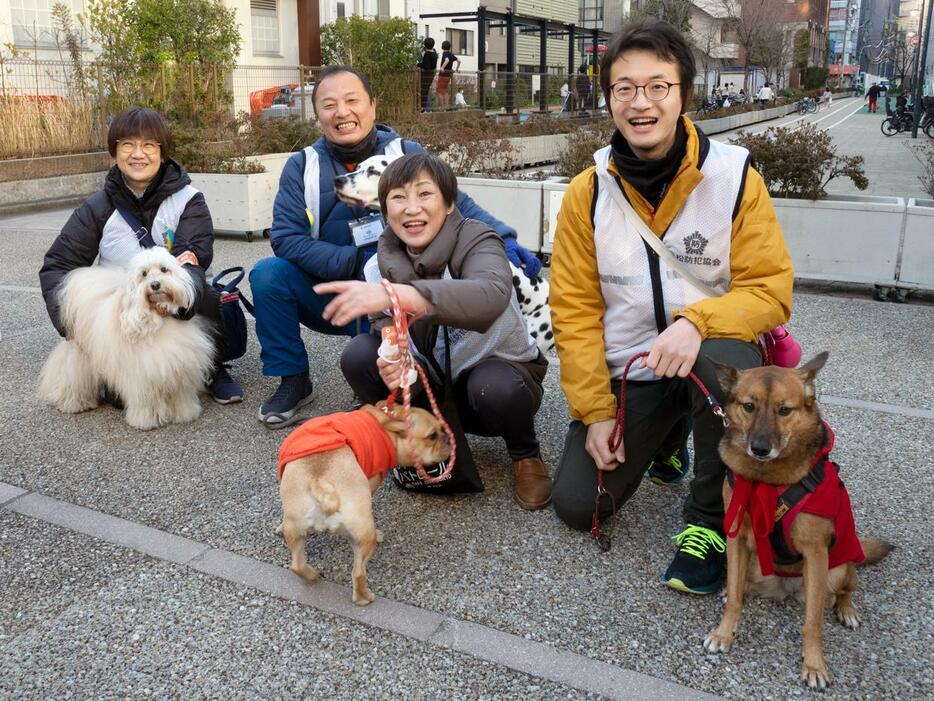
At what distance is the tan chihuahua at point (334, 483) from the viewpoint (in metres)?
2.55

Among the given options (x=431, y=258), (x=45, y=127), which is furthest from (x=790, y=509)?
(x=45, y=127)

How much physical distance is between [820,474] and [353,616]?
1501 millimetres

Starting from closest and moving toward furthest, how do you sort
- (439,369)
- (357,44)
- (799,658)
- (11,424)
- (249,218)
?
(799,658) < (439,369) < (11,424) < (249,218) < (357,44)

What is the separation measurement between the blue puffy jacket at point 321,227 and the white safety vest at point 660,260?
1.50 metres

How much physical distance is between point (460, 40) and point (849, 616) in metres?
37.1

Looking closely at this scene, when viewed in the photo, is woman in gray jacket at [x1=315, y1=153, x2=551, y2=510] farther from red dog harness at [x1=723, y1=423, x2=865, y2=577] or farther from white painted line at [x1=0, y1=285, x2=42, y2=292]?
white painted line at [x1=0, y1=285, x2=42, y2=292]

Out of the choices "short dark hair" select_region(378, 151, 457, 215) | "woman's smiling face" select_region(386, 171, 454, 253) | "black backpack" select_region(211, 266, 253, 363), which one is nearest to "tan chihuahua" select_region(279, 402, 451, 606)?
"woman's smiling face" select_region(386, 171, 454, 253)

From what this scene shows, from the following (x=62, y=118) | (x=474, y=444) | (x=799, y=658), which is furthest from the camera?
(x=62, y=118)

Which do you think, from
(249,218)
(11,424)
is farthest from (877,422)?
(249,218)

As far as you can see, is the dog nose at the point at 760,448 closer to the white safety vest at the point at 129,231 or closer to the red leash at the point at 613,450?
the red leash at the point at 613,450

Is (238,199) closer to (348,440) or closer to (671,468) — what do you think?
(671,468)

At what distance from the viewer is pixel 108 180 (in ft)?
14.4

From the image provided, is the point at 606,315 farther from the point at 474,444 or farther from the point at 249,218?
the point at 249,218

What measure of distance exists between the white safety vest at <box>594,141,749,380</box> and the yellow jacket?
4 centimetres
